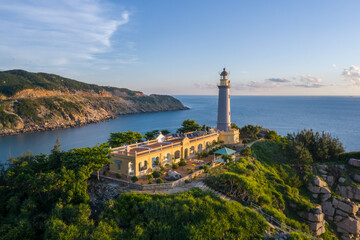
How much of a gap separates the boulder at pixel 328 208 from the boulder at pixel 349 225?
1.30m

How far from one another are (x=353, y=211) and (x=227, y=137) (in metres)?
19.2

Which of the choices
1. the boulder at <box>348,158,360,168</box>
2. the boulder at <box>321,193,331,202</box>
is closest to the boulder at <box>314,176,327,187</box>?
the boulder at <box>321,193,331,202</box>

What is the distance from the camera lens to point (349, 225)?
25.4 m

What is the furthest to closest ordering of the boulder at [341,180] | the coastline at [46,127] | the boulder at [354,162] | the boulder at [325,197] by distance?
the coastline at [46,127] < the boulder at [354,162] < the boulder at [341,180] < the boulder at [325,197]

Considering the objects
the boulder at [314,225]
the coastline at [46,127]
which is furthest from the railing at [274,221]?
the coastline at [46,127]

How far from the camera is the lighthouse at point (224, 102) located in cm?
4084

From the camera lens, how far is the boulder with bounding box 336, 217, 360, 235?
25.1 metres

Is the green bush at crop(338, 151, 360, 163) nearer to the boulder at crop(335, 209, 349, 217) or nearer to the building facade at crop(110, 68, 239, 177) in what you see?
the boulder at crop(335, 209, 349, 217)

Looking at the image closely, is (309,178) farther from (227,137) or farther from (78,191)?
(78,191)

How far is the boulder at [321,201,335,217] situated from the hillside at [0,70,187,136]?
98586 millimetres

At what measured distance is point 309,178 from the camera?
30.6m

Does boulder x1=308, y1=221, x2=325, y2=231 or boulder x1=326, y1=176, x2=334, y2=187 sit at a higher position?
boulder x1=326, y1=176, x2=334, y2=187

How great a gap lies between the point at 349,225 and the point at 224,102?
24.4m

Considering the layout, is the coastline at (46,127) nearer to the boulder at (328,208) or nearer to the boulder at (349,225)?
the boulder at (328,208)
